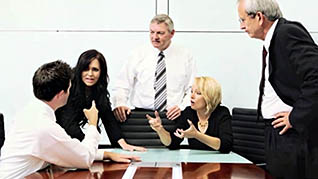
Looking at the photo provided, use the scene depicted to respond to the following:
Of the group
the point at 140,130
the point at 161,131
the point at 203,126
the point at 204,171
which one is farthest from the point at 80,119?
the point at 204,171

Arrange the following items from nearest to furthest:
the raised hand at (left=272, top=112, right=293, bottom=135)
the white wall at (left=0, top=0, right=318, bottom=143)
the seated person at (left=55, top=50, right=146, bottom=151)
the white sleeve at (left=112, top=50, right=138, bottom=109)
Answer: the raised hand at (left=272, top=112, right=293, bottom=135), the seated person at (left=55, top=50, right=146, bottom=151), the white sleeve at (left=112, top=50, right=138, bottom=109), the white wall at (left=0, top=0, right=318, bottom=143)

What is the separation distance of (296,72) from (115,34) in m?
3.27

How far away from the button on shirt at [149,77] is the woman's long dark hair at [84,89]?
2.04 feet

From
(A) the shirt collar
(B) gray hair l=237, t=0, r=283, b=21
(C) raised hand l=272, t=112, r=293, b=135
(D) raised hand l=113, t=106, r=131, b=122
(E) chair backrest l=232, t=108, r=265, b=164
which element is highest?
(B) gray hair l=237, t=0, r=283, b=21

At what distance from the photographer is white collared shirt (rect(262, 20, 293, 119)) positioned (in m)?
1.96

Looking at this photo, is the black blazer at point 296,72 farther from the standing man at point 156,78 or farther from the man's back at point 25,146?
the standing man at point 156,78

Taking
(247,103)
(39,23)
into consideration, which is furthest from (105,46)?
(247,103)

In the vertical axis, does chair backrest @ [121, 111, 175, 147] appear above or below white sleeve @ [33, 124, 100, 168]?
below

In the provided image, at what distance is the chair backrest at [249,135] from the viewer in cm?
315

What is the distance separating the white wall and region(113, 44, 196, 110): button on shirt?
3.23 feet

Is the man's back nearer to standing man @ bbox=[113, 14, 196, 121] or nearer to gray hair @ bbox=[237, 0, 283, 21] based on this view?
gray hair @ bbox=[237, 0, 283, 21]

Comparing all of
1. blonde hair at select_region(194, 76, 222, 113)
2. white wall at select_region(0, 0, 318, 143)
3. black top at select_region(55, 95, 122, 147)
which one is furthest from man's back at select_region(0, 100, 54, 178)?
white wall at select_region(0, 0, 318, 143)

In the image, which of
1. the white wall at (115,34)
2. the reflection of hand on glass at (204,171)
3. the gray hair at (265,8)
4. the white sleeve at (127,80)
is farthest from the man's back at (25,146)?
the white wall at (115,34)

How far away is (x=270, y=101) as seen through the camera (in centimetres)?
203
